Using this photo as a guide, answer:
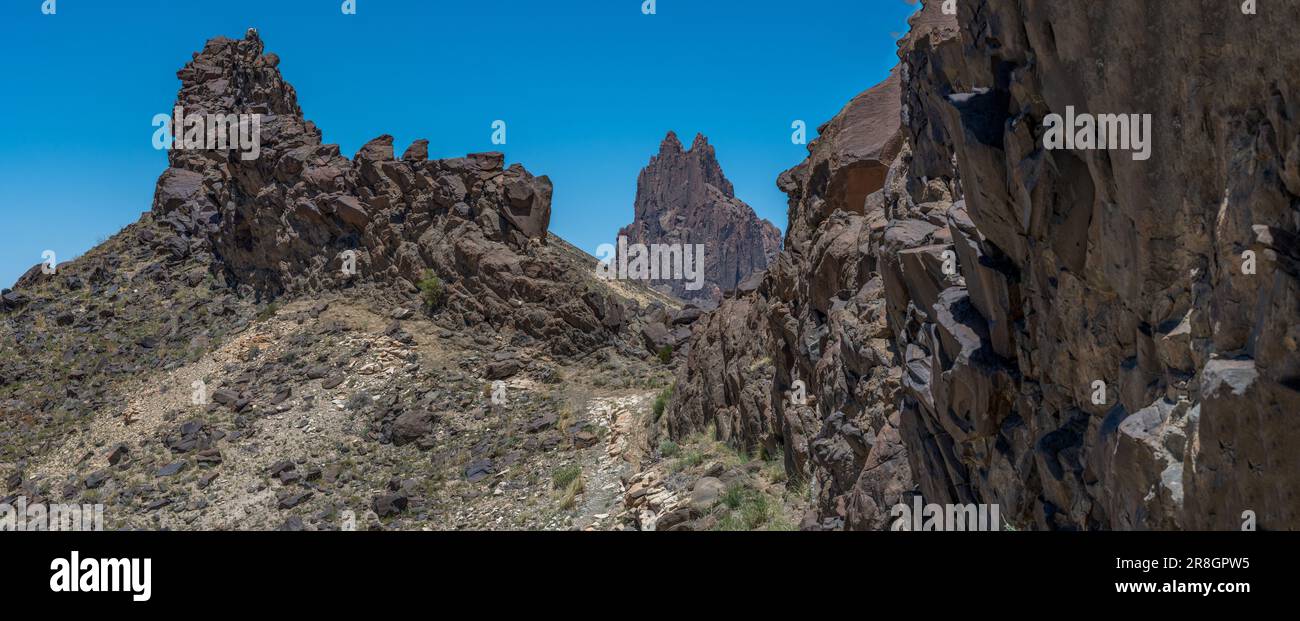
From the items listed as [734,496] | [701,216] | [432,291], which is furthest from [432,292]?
[701,216]

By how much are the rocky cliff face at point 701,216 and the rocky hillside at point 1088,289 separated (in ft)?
432

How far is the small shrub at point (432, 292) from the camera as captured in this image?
113ft

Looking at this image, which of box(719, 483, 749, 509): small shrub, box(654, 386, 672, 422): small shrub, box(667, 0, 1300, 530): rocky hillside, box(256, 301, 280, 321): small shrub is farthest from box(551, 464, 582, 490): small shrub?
box(256, 301, 280, 321): small shrub

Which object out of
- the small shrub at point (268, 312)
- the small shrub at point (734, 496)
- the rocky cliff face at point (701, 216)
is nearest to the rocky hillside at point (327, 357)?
the small shrub at point (268, 312)

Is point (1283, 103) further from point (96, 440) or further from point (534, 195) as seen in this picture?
point (96, 440)

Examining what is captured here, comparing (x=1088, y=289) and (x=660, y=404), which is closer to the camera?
(x=1088, y=289)

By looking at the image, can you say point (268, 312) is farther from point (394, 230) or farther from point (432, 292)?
point (432, 292)

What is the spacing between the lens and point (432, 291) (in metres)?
34.3

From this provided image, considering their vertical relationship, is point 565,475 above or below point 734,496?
below

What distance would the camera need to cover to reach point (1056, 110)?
25.3ft

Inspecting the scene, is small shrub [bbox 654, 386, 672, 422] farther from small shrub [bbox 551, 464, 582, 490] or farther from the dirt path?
small shrub [bbox 551, 464, 582, 490]

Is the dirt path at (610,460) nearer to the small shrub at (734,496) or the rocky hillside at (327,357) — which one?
the rocky hillside at (327,357)

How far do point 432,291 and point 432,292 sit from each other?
0.04 metres
